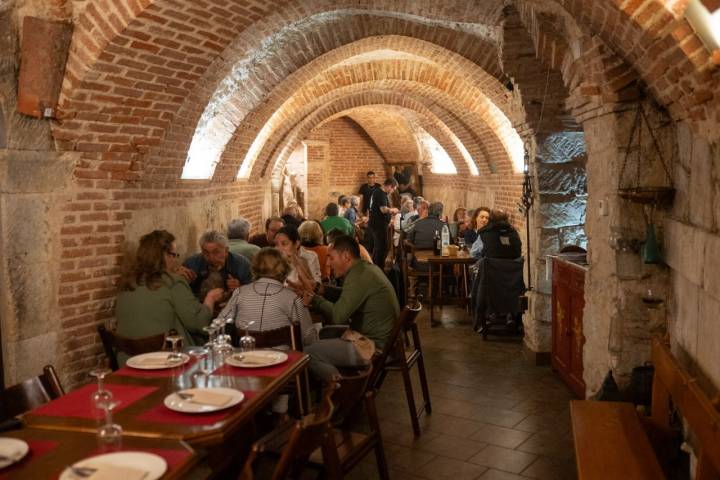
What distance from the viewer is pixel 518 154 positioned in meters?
10.8

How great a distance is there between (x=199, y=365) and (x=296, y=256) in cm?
251

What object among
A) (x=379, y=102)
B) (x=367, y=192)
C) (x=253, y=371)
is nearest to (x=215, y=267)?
(x=253, y=371)

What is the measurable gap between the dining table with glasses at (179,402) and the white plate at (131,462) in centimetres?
8

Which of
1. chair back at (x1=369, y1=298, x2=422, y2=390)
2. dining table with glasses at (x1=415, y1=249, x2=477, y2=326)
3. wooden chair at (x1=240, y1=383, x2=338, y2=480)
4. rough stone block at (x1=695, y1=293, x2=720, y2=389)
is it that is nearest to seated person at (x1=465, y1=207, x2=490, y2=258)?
dining table with glasses at (x1=415, y1=249, x2=477, y2=326)

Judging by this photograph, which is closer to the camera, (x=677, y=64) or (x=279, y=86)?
(x=677, y=64)

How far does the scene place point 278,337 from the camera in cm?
418

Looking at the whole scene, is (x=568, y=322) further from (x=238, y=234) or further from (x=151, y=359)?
(x=151, y=359)

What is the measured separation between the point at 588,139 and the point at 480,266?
304cm

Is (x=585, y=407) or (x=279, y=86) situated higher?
(x=279, y=86)

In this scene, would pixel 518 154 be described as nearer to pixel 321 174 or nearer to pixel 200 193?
pixel 200 193

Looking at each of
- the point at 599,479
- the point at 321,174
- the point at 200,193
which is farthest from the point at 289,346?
the point at 321,174

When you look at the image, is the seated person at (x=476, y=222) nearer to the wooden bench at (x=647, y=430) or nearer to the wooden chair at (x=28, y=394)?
the wooden bench at (x=647, y=430)

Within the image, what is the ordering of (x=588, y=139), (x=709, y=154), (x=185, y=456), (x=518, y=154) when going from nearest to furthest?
1. (x=185, y=456)
2. (x=709, y=154)
3. (x=588, y=139)
4. (x=518, y=154)

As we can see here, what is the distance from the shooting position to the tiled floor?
433 cm
